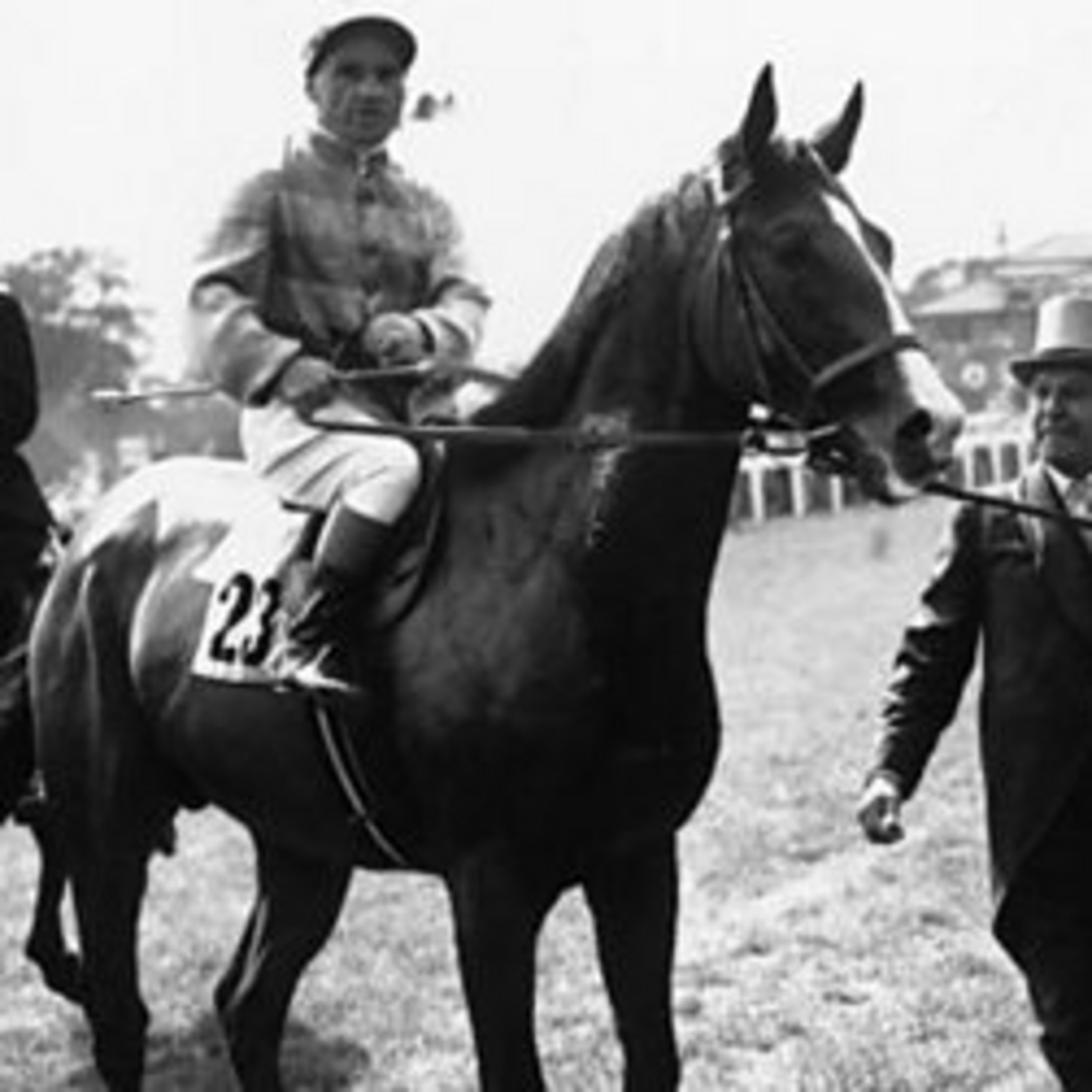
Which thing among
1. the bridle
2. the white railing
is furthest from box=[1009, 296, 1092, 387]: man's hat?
the white railing

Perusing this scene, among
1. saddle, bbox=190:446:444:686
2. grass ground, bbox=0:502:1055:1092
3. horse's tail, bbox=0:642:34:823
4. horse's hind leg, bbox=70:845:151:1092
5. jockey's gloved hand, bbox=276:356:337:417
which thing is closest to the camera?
saddle, bbox=190:446:444:686

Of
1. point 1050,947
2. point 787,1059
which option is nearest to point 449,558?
point 1050,947

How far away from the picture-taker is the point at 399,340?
482 centimetres

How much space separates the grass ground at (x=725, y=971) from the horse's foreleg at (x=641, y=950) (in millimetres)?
1652

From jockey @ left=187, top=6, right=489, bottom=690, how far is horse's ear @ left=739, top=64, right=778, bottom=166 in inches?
40.5

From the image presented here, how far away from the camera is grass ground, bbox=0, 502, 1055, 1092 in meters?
6.27

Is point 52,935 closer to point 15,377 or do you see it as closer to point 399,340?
point 15,377

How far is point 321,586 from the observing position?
177 inches

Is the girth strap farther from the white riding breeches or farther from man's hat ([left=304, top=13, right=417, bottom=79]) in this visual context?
man's hat ([left=304, top=13, right=417, bottom=79])

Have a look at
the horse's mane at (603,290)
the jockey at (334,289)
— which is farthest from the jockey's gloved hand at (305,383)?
the horse's mane at (603,290)

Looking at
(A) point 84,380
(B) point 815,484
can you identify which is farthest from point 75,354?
(B) point 815,484

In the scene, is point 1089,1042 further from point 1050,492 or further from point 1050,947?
point 1050,492

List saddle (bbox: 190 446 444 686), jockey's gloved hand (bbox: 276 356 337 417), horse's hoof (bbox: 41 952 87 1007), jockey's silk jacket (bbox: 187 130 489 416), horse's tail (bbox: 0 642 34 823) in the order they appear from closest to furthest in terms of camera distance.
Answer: saddle (bbox: 190 446 444 686), jockey's gloved hand (bbox: 276 356 337 417), jockey's silk jacket (bbox: 187 130 489 416), horse's tail (bbox: 0 642 34 823), horse's hoof (bbox: 41 952 87 1007)

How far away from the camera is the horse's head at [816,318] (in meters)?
3.61
